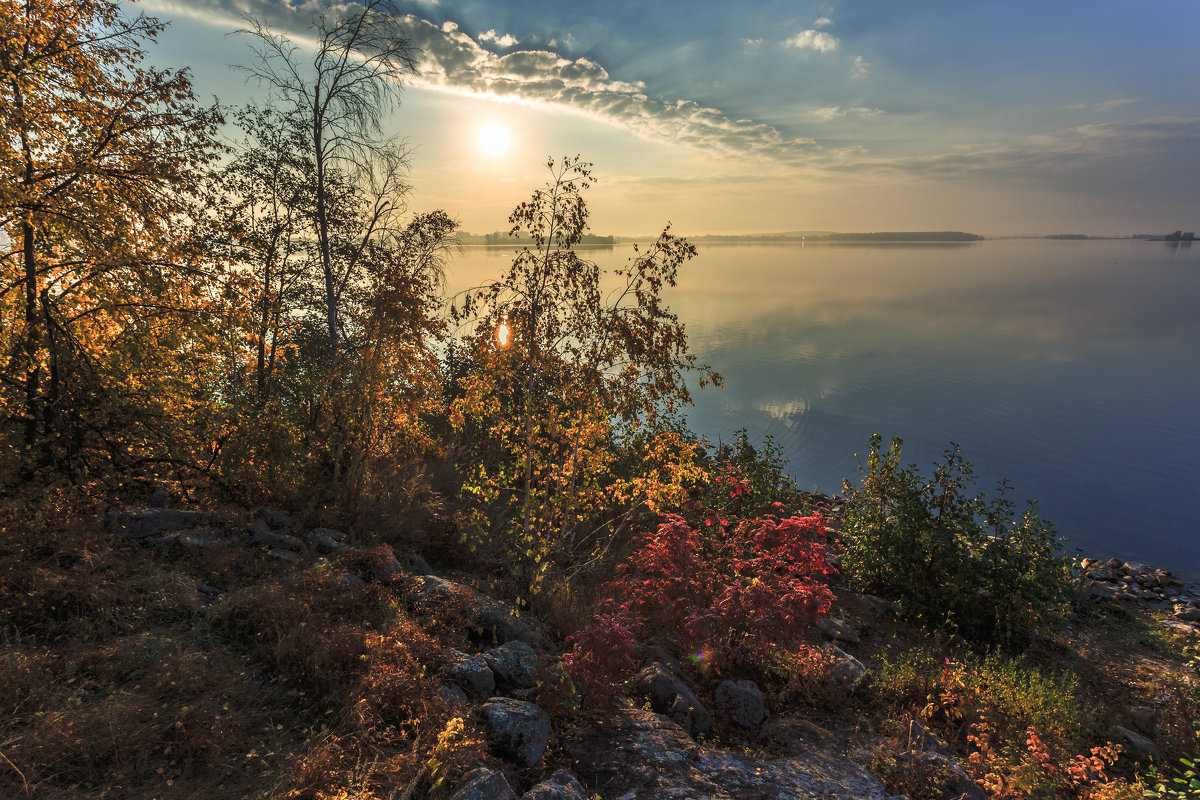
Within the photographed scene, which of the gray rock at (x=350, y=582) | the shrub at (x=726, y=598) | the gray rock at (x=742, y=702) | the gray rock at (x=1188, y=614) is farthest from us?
the gray rock at (x=1188, y=614)

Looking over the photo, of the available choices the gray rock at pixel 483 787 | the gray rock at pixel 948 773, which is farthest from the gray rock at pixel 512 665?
the gray rock at pixel 948 773

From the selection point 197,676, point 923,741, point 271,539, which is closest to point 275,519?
point 271,539

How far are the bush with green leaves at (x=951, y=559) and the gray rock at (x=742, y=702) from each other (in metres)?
5.28

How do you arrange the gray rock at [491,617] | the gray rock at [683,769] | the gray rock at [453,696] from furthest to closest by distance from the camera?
1. the gray rock at [491,617]
2. the gray rock at [453,696]
3. the gray rock at [683,769]

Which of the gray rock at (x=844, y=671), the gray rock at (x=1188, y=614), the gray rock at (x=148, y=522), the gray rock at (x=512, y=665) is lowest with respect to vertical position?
the gray rock at (x=1188, y=614)

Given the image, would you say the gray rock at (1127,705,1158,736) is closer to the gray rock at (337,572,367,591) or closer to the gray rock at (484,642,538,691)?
the gray rock at (484,642,538,691)

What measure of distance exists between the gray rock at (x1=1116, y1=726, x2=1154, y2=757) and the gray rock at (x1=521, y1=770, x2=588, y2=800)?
7899 millimetres

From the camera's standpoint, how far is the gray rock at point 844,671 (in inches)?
283

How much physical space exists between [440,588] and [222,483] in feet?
15.6

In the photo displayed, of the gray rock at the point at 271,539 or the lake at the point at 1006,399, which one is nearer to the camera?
the gray rock at the point at 271,539

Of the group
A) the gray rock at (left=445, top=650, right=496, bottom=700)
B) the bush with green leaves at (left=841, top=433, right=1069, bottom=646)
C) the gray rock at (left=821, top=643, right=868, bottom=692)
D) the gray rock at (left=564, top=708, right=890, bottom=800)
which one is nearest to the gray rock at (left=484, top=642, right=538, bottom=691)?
the gray rock at (left=445, top=650, right=496, bottom=700)

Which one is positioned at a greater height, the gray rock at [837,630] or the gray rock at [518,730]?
the gray rock at [518,730]

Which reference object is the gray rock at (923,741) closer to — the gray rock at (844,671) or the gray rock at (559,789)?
the gray rock at (844,671)

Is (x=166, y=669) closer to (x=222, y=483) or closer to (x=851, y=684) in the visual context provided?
(x=222, y=483)
